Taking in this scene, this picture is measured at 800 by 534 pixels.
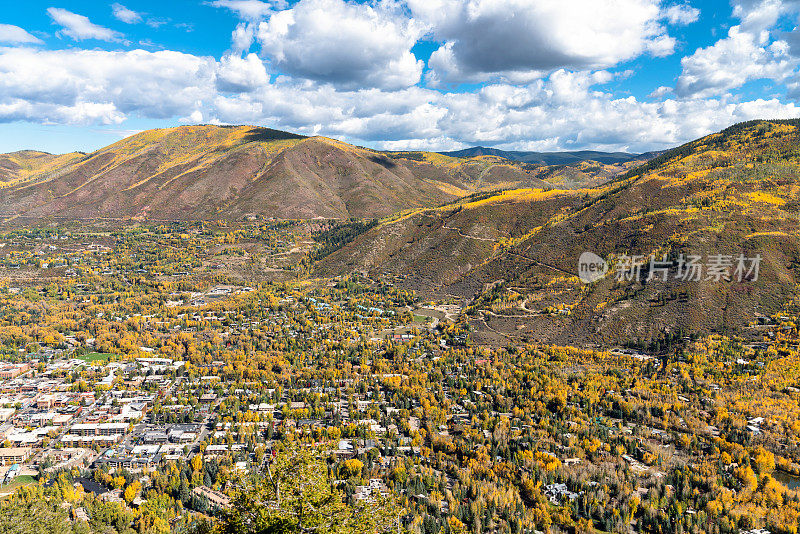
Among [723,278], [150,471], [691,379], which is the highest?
[723,278]

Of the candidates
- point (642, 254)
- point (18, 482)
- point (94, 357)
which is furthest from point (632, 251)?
point (94, 357)

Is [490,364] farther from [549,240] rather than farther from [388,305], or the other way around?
[549,240]

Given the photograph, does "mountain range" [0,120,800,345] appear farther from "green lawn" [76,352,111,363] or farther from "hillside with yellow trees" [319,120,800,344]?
"green lawn" [76,352,111,363]

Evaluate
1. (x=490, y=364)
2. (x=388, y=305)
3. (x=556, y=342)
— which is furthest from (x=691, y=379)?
(x=388, y=305)
